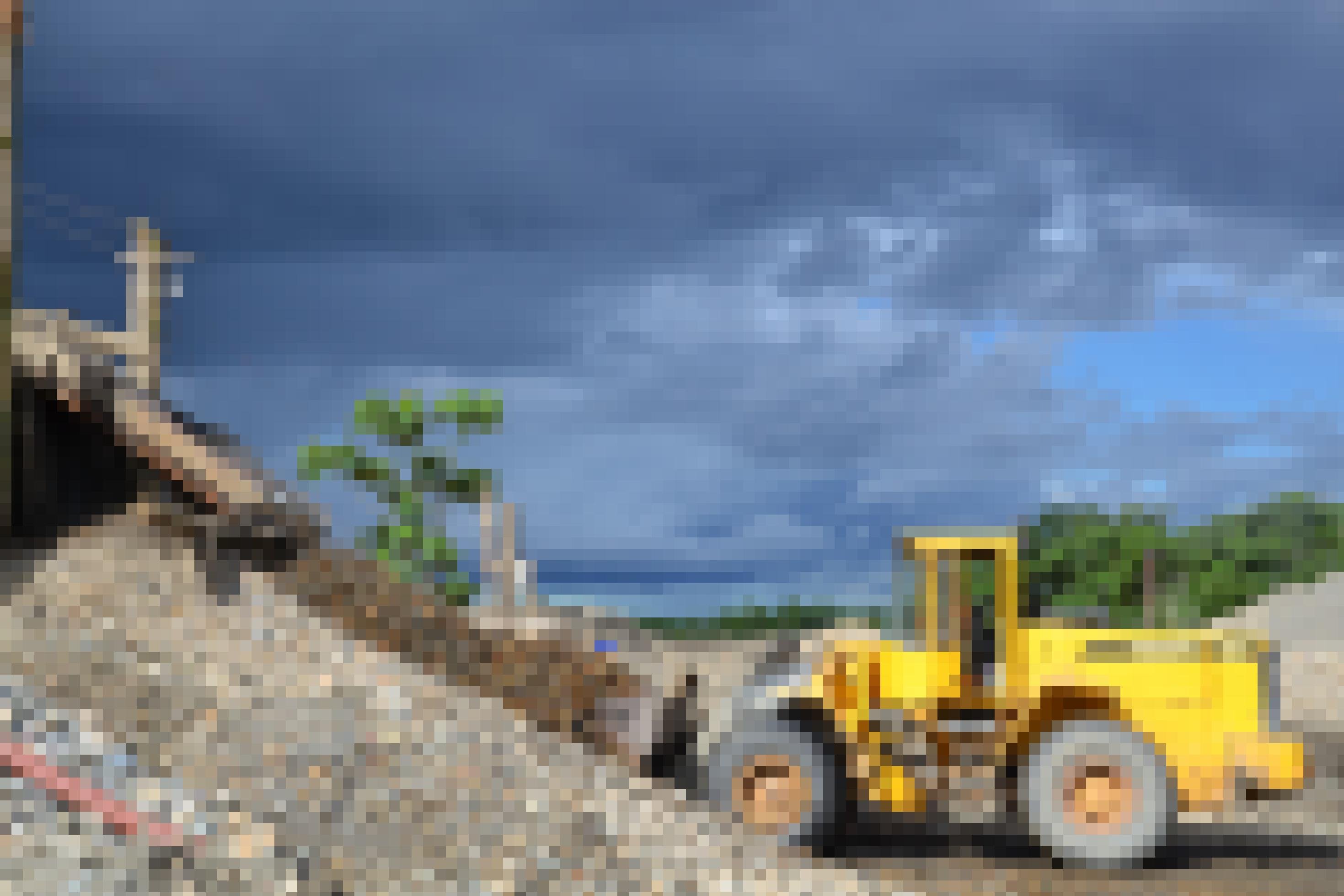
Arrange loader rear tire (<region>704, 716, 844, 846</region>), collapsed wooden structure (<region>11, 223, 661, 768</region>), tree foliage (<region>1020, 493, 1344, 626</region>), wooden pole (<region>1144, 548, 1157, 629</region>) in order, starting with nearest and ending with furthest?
loader rear tire (<region>704, 716, 844, 846</region>) < collapsed wooden structure (<region>11, 223, 661, 768</region>) < wooden pole (<region>1144, 548, 1157, 629</region>) < tree foliage (<region>1020, 493, 1344, 626</region>)

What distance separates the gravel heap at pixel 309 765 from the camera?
5473 mm

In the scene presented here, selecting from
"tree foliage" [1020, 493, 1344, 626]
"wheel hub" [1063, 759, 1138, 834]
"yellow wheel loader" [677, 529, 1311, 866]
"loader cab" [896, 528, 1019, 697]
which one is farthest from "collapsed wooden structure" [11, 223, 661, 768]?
"tree foliage" [1020, 493, 1344, 626]

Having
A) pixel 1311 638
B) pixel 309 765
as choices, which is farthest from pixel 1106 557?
pixel 309 765

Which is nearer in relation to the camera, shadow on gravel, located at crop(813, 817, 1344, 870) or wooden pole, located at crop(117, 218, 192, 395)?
shadow on gravel, located at crop(813, 817, 1344, 870)

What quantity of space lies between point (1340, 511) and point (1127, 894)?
37033mm

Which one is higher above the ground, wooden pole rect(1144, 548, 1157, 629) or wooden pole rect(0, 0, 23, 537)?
wooden pole rect(0, 0, 23, 537)

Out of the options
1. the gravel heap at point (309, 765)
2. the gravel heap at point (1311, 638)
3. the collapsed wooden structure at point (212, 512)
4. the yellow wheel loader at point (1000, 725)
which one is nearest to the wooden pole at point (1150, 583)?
the gravel heap at point (1311, 638)

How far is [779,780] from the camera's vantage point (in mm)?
7680

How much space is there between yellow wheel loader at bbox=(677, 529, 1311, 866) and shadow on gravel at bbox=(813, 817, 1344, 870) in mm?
226

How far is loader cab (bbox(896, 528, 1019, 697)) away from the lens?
25.5ft

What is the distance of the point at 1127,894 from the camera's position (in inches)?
274

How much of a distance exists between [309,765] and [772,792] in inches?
116

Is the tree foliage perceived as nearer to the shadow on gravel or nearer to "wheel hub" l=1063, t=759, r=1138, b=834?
the shadow on gravel

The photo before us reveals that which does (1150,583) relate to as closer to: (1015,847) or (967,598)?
(1015,847)
